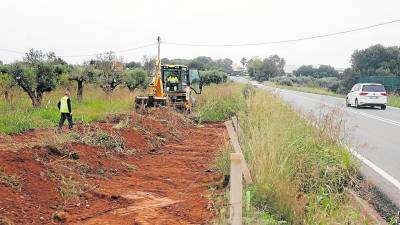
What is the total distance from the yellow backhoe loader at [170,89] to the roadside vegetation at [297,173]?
1007 centimetres

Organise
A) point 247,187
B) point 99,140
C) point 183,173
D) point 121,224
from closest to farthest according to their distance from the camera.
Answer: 1. point 121,224
2. point 247,187
3. point 183,173
4. point 99,140

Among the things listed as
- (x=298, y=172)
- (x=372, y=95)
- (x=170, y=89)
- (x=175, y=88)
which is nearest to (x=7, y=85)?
(x=170, y=89)

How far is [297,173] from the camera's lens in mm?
7461

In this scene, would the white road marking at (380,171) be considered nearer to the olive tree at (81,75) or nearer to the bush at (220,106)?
the bush at (220,106)

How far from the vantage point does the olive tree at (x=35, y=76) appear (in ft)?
71.3

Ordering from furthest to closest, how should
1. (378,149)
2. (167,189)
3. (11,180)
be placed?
(378,149)
(167,189)
(11,180)

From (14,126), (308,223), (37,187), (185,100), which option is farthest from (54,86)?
(308,223)

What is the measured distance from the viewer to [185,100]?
22.4 m

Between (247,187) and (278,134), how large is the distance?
2.02 m

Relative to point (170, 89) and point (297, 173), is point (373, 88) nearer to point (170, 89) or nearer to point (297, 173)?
point (170, 89)

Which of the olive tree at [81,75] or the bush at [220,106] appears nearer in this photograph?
Result: the bush at [220,106]

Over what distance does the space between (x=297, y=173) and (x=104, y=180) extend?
12.6 feet

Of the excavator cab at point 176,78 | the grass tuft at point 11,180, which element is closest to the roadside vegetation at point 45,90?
the excavator cab at point 176,78

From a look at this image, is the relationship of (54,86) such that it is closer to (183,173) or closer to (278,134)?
(183,173)
